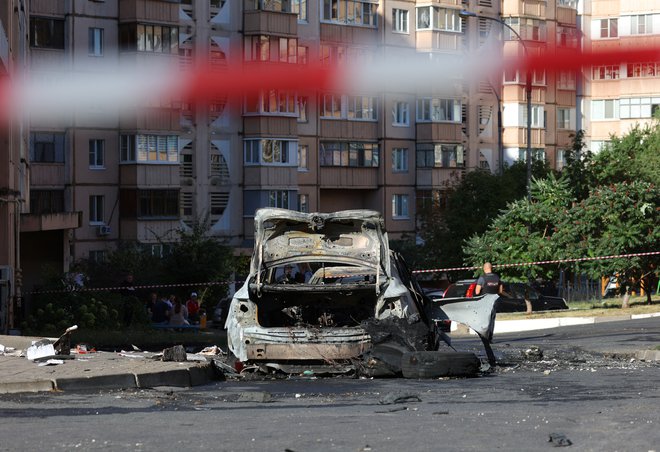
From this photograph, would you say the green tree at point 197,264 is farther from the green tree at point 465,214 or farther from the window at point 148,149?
the window at point 148,149

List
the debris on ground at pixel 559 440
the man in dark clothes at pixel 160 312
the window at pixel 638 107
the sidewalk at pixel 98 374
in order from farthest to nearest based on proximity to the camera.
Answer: the window at pixel 638 107 < the man in dark clothes at pixel 160 312 < the sidewalk at pixel 98 374 < the debris on ground at pixel 559 440

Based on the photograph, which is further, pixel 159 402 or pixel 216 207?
pixel 216 207

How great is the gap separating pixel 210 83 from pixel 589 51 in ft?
48.8

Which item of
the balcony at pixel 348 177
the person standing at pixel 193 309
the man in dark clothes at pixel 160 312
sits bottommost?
the person standing at pixel 193 309

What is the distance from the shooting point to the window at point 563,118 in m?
79.7

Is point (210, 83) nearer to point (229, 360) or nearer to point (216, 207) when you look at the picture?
point (229, 360)

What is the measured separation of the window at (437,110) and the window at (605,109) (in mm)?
13925

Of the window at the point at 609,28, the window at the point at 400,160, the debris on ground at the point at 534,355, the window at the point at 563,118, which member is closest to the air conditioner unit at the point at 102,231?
the window at the point at 400,160

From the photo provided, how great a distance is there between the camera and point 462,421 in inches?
448

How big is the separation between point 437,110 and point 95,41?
20252 millimetres

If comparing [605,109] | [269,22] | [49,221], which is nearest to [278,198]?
[269,22]

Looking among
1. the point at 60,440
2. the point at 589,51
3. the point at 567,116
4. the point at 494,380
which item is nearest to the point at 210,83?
the point at 589,51

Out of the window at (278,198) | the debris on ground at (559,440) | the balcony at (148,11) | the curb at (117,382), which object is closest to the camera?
the debris on ground at (559,440)

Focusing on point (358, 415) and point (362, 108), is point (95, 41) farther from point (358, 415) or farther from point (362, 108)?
point (358, 415)
